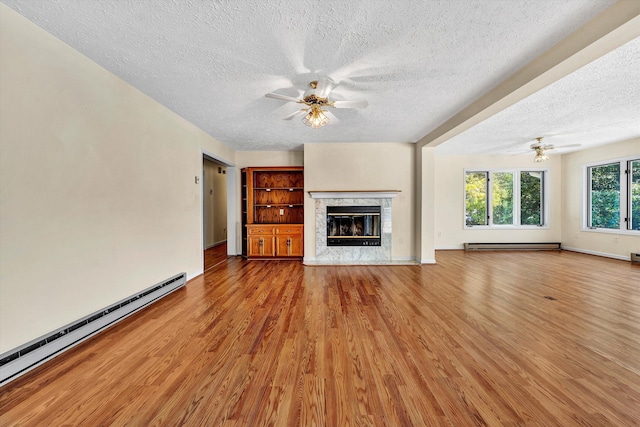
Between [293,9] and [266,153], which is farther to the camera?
[266,153]

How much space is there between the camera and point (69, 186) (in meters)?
2.21

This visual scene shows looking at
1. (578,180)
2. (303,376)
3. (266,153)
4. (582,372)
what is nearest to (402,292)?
(582,372)

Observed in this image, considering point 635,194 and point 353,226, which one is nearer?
point 635,194

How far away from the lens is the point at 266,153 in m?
6.29

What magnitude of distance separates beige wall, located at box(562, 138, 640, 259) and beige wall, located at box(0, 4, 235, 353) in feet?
30.9

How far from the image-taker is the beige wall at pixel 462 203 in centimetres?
716

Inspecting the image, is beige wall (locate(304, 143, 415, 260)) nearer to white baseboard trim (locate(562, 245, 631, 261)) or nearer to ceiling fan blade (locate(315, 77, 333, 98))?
ceiling fan blade (locate(315, 77, 333, 98))

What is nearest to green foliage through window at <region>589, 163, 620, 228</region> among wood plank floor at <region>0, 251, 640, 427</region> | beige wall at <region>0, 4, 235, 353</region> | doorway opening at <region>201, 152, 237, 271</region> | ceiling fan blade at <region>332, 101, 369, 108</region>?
wood plank floor at <region>0, 251, 640, 427</region>

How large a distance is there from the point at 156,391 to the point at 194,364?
301 millimetres

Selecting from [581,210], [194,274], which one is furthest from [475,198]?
[194,274]

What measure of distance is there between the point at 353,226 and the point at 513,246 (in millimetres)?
4892

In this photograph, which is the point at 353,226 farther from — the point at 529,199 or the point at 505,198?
the point at 529,199

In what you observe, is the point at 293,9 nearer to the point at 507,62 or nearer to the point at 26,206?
the point at 507,62

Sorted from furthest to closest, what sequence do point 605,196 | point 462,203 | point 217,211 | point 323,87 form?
point 217,211
point 462,203
point 605,196
point 323,87
